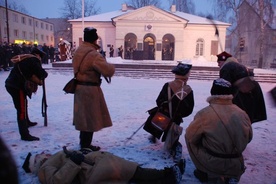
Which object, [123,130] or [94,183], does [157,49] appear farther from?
[94,183]

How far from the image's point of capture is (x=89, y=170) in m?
3.06

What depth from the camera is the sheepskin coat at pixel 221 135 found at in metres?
3.13

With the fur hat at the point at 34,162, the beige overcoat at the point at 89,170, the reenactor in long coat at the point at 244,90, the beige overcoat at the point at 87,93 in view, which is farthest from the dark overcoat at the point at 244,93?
the fur hat at the point at 34,162

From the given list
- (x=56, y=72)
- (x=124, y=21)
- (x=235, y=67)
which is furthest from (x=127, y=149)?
(x=124, y=21)

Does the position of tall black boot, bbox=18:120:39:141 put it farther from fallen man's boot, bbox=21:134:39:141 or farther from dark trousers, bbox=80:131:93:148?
dark trousers, bbox=80:131:93:148

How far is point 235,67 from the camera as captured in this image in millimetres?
4500

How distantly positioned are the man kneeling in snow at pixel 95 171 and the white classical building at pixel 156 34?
2964cm

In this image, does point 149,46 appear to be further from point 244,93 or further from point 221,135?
point 221,135

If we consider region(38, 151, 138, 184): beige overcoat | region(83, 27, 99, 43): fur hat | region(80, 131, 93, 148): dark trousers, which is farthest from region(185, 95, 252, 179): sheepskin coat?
region(83, 27, 99, 43): fur hat

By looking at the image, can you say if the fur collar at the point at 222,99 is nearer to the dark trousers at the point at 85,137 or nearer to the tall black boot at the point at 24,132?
the dark trousers at the point at 85,137

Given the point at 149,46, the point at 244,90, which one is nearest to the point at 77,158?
the point at 244,90

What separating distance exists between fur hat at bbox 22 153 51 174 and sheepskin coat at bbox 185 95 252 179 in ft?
6.34

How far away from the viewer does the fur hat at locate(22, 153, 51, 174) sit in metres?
3.54

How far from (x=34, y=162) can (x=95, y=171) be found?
1115 mm
